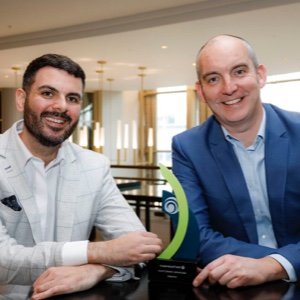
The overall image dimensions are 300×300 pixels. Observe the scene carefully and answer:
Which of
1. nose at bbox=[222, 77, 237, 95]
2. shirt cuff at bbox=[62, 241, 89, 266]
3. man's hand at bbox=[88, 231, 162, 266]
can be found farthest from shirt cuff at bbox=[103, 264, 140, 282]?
nose at bbox=[222, 77, 237, 95]

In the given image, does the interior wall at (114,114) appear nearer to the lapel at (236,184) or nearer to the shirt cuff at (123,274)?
the lapel at (236,184)

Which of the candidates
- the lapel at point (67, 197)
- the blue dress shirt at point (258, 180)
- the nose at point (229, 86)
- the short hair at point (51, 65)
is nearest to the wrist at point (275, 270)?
the blue dress shirt at point (258, 180)

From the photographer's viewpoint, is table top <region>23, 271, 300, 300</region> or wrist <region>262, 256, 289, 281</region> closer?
table top <region>23, 271, 300, 300</region>

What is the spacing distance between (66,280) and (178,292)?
1.21 feet

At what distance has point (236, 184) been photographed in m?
1.75

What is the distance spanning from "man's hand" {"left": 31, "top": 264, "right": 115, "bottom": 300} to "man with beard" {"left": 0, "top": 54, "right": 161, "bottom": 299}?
0.10 metres

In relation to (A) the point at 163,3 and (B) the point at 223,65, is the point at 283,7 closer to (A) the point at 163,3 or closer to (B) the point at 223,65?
(A) the point at 163,3

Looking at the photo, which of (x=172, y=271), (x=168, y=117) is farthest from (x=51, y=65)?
(x=168, y=117)

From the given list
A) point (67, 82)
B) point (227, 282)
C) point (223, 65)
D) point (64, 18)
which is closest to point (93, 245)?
point (227, 282)

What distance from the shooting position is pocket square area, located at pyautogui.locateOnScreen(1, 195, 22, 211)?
170 centimetres

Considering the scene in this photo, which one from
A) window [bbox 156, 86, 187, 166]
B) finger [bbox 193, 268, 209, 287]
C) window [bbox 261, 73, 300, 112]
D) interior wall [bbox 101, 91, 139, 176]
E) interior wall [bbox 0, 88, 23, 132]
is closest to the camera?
finger [bbox 193, 268, 209, 287]

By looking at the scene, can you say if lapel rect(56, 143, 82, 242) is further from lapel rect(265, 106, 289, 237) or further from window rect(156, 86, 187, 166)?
window rect(156, 86, 187, 166)

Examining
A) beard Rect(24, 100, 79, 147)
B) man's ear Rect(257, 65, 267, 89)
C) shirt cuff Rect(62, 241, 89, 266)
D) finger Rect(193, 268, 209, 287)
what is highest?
man's ear Rect(257, 65, 267, 89)

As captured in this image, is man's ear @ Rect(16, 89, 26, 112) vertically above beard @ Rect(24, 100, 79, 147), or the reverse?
man's ear @ Rect(16, 89, 26, 112)
